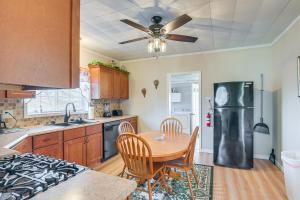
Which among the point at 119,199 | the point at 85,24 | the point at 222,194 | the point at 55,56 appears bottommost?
the point at 222,194

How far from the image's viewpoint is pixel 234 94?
330cm

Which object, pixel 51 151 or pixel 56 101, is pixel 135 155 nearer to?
pixel 51 151

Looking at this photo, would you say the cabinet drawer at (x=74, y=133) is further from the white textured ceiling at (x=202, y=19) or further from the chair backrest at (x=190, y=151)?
the chair backrest at (x=190, y=151)

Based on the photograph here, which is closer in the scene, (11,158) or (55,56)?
(55,56)

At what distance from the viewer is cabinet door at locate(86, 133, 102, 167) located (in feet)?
10.2

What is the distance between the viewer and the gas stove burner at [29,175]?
723 millimetres

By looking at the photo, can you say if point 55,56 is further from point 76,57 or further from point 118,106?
point 118,106

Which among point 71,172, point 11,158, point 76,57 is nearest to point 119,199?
point 71,172

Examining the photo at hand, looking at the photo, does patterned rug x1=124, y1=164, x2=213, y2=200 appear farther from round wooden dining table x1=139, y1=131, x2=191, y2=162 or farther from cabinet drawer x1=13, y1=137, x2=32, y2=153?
cabinet drawer x1=13, y1=137, x2=32, y2=153

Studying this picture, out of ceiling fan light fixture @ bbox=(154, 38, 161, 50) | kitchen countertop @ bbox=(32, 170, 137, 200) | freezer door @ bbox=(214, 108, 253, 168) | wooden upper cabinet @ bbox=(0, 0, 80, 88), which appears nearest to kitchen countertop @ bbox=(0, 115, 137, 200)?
kitchen countertop @ bbox=(32, 170, 137, 200)

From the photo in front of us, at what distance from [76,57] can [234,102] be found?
3.25 meters

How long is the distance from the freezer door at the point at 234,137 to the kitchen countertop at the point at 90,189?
2955 millimetres

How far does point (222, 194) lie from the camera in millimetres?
2361

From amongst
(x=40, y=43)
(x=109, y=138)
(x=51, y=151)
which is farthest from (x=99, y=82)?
(x=40, y=43)
